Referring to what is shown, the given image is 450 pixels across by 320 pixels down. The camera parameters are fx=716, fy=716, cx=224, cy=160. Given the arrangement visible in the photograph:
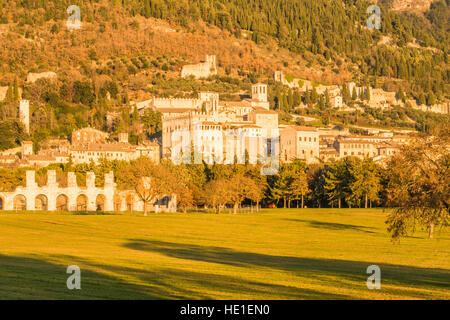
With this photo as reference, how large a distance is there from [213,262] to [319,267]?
159 inches

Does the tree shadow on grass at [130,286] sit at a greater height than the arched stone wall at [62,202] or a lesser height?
greater

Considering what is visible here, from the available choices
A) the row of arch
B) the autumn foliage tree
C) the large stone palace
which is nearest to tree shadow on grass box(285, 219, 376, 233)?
the autumn foliage tree

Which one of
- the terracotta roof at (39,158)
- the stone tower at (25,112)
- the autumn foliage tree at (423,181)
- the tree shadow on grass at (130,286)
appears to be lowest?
the tree shadow on grass at (130,286)

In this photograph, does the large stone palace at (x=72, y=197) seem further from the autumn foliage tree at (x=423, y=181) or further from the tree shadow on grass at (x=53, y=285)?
the tree shadow on grass at (x=53, y=285)

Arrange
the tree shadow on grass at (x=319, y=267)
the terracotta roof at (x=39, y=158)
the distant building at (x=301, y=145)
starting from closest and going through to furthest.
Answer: the tree shadow on grass at (x=319, y=267) → the terracotta roof at (x=39, y=158) → the distant building at (x=301, y=145)

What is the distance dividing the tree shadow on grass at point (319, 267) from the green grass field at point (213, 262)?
4 cm

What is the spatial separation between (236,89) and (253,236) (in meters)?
153

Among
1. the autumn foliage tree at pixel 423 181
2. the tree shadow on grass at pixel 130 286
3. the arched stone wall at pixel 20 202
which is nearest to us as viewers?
the tree shadow on grass at pixel 130 286

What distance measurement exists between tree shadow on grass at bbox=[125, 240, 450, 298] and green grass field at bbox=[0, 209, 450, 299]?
1.5 inches

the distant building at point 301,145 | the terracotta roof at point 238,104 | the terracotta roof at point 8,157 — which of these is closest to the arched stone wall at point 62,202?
the terracotta roof at point 8,157

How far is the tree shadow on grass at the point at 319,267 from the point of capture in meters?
21.8

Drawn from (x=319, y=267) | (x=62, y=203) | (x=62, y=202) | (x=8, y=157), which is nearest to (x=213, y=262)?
(x=319, y=267)

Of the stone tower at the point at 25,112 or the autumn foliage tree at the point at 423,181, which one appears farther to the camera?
the stone tower at the point at 25,112

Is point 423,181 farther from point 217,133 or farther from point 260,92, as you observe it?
point 260,92
